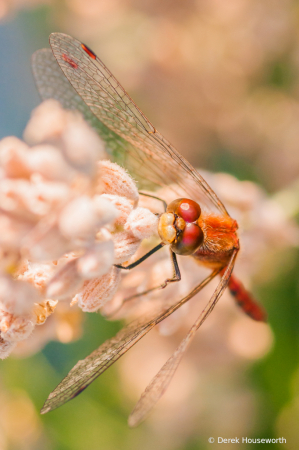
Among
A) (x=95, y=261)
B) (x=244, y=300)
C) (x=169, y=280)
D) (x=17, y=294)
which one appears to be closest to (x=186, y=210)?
(x=169, y=280)

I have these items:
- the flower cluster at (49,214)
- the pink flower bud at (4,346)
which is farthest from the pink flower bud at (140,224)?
the pink flower bud at (4,346)

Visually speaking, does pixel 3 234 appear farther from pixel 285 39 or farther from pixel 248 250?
pixel 285 39

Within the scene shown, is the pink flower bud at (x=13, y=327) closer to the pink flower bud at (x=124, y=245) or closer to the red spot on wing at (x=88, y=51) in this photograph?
the pink flower bud at (x=124, y=245)

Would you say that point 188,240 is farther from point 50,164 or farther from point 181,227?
point 50,164

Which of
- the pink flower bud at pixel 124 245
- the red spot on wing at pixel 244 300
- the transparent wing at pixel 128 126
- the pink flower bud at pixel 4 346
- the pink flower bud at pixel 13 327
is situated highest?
the transparent wing at pixel 128 126

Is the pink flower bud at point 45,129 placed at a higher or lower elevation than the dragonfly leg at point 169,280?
higher

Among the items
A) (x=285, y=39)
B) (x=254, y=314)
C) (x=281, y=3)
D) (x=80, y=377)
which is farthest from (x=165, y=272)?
(x=281, y=3)
